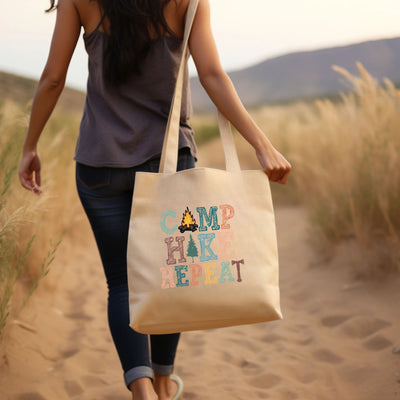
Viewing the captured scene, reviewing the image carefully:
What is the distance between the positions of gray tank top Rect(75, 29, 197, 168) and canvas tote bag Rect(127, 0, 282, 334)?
0.09 m

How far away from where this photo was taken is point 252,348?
256cm

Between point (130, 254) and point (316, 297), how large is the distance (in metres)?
2.09

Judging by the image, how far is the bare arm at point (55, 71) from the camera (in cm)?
139

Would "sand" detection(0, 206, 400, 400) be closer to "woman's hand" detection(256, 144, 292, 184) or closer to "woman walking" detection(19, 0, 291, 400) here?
"woman walking" detection(19, 0, 291, 400)

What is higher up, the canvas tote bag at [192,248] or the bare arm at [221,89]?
the bare arm at [221,89]

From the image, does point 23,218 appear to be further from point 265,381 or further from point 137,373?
point 265,381

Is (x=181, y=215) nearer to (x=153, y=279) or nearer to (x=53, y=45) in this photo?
(x=153, y=279)

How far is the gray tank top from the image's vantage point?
1.42m

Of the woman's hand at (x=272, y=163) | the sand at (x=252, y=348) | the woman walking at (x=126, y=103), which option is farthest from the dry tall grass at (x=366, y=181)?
the woman walking at (x=126, y=103)

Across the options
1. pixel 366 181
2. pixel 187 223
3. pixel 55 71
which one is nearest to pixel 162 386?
pixel 187 223

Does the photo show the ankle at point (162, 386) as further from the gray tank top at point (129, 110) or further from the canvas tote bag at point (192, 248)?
the gray tank top at point (129, 110)

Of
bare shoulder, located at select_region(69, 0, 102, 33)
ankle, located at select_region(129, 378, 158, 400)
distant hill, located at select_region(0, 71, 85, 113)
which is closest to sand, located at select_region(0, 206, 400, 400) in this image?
ankle, located at select_region(129, 378, 158, 400)

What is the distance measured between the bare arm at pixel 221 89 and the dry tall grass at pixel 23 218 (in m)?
0.84

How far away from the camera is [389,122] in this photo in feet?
10.2
